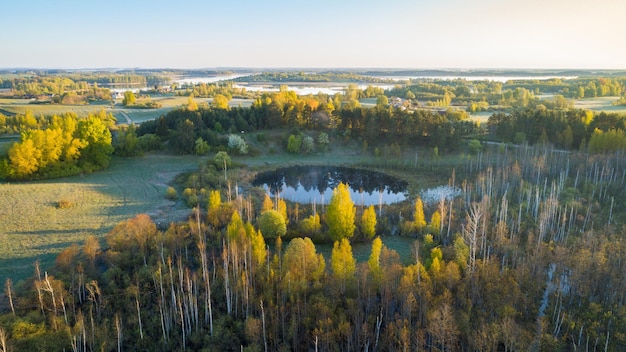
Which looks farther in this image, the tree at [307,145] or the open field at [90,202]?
the tree at [307,145]

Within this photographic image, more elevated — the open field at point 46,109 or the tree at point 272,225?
the open field at point 46,109

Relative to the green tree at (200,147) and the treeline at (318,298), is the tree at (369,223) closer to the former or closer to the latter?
the treeline at (318,298)

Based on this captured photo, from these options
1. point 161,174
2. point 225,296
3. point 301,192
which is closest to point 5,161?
point 161,174

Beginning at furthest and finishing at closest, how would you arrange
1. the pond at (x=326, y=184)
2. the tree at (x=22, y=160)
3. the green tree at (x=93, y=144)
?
the green tree at (x=93, y=144) < the pond at (x=326, y=184) < the tree at (x=22, y=160)

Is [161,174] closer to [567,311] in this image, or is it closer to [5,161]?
[5,161]

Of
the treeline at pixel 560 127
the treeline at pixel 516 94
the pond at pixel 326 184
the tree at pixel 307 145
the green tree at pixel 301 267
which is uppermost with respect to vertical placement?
the treeline at pixel 516 94

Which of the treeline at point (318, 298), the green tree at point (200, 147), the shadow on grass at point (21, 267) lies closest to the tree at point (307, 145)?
the green tree at point (200, 147)

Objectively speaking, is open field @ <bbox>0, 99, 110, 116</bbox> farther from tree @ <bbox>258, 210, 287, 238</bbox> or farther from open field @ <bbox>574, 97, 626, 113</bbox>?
open field @ <bbox>574, 97, 626, 113</bbox>

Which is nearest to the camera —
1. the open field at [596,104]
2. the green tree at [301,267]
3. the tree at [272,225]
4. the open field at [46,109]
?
the green tree at [301,267]

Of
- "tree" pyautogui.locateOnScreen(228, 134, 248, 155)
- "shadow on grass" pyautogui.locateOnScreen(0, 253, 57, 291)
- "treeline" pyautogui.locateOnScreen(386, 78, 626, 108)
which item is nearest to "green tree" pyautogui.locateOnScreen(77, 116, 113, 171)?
"tree" pyautogui.locateOnScreen(228, 134, 248, 155)
